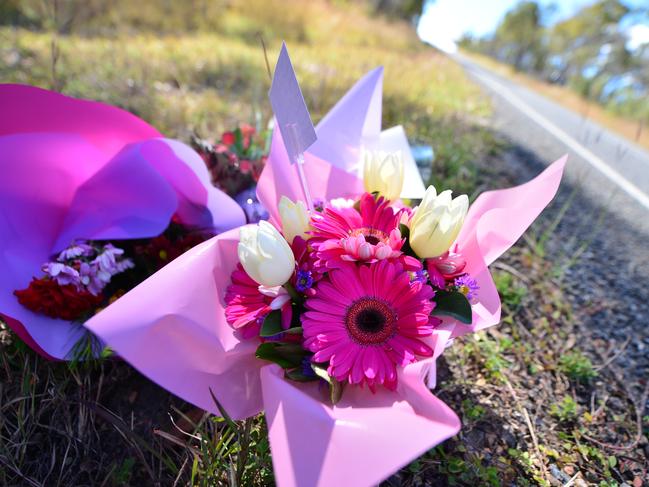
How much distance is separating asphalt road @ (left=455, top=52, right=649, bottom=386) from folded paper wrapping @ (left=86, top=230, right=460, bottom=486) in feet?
3.64

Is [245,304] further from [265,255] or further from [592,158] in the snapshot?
[592,158]

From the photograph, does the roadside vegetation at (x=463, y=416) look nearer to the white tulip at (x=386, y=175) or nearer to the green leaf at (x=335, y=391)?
the green leaf at (x=335, y=391)

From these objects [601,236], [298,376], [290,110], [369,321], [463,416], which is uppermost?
[290,110]

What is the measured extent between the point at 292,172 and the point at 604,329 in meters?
1.30

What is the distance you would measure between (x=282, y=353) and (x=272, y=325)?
0.20 feet

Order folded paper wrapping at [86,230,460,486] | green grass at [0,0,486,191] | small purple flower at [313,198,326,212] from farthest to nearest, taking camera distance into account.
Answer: green grass at [0,0,486,191], small purple flower at [313,198,326,212], folded paper wrapping at [86,230,460,486]

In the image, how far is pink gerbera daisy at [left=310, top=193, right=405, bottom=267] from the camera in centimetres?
83

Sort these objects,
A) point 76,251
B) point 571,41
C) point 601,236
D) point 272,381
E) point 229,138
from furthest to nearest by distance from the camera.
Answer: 1. point 571,41
2. point 601,236
3. point 229,138
4. point 76,251
5. point 272,381

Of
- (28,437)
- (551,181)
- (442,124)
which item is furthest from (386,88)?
(28,437)

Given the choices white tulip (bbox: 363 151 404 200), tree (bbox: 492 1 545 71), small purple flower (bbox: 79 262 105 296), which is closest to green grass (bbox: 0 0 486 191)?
small purple flower (bbox: 79 262 105 296)

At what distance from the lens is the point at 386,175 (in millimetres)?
1063

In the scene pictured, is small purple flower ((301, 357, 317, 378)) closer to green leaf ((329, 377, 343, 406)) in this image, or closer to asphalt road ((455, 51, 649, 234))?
green leaf ((329, 377, 343, 406))

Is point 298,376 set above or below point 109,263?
above

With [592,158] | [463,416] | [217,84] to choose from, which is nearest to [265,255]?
[463,416]
